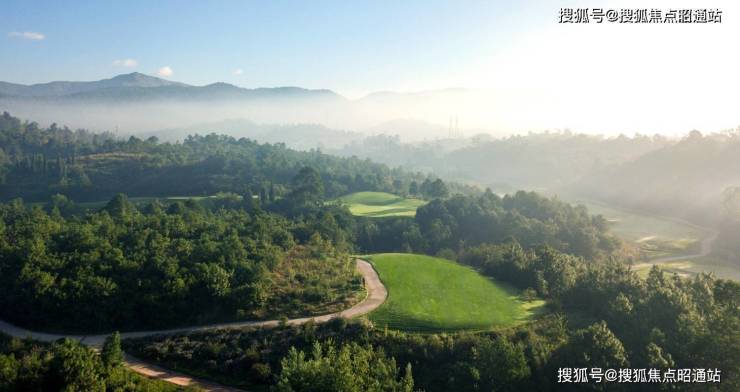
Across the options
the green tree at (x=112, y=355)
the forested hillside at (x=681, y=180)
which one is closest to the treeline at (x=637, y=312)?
the green tree at (x=112, y=355)

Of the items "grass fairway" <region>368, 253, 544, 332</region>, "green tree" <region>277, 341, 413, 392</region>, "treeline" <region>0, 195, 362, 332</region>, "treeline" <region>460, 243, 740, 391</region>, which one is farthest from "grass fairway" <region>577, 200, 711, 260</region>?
"green tree" <region>277, 341, 413, 392</region>

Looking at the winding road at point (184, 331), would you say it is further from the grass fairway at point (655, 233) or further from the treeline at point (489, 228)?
the grass fairway at point (655, 233)

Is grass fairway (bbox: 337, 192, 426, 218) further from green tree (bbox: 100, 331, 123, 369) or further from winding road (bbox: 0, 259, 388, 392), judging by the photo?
green tree (bbox: 100, 331, 123, 369)

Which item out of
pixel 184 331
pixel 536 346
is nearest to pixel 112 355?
pixel 184 331

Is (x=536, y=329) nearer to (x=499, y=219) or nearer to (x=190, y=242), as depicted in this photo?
(x=190, y=242)

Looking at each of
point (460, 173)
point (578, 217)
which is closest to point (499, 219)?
point (578, 217)
